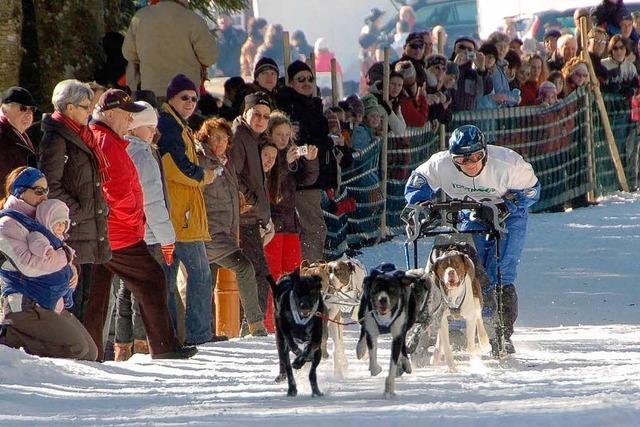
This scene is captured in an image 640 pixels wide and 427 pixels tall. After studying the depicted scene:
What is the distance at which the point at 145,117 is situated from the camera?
35.4 ft

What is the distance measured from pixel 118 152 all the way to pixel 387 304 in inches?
104

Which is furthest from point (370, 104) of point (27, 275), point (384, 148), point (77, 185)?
point (27, 275)

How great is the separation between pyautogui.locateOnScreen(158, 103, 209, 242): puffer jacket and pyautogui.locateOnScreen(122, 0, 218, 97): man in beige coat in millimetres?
1515

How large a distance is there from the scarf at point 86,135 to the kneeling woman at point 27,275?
0.58 m

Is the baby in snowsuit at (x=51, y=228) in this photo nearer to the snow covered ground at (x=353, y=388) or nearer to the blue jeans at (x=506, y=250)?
the snow covered ground at (x=353, y=388)

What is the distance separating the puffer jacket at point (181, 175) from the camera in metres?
11.3

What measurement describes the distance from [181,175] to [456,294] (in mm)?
2247

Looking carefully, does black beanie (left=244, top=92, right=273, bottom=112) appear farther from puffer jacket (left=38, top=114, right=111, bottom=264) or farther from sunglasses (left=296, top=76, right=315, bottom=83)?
puffer jacket (left=38, top=114, right=111, bottom=264)

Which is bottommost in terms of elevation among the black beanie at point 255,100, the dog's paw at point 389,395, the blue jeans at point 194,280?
the dog's paw at point 389,395

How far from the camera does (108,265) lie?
10.6 metres

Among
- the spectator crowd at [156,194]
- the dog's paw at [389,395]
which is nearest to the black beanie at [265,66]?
the spectator crowd at [156,194]

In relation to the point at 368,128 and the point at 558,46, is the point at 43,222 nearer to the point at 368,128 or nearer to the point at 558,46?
the point at 368,128

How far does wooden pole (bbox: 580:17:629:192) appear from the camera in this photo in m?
23.7

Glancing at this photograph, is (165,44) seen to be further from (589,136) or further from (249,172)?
(589,136)
